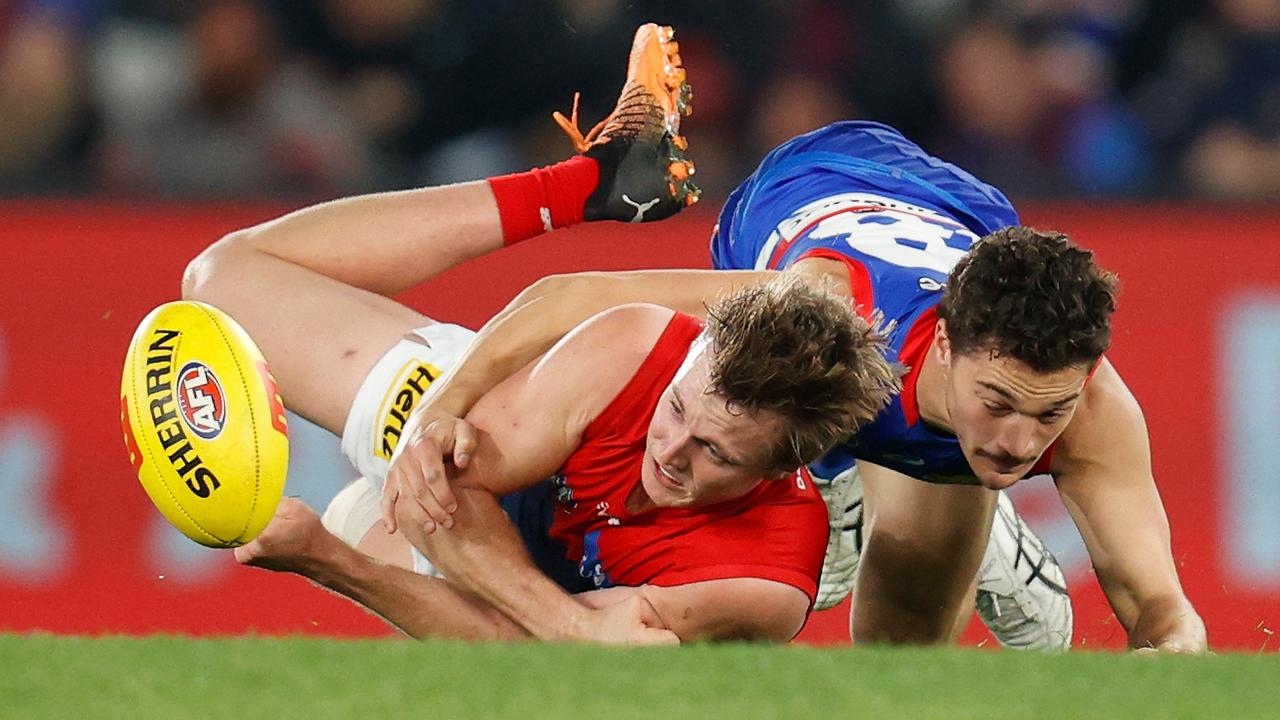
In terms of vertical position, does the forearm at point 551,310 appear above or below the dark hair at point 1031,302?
below

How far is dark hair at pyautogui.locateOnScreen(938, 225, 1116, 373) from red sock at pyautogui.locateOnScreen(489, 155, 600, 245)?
3.87 feet

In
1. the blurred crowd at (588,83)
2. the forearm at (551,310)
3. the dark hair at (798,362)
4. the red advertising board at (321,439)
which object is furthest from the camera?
the blurred crowd at (588,83)

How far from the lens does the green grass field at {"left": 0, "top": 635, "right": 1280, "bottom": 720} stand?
7.02 feet

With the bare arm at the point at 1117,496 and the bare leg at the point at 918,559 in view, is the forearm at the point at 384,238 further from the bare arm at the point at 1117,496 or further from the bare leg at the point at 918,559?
the bare arm at the point at 1117,496

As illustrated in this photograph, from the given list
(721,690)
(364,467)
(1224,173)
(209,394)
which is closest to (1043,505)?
(1224,173)

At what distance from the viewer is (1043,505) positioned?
4.72m

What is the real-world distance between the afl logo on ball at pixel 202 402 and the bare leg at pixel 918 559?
1466 millimetres

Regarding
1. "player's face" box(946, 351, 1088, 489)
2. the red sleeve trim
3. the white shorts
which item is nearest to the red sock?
the white shorts

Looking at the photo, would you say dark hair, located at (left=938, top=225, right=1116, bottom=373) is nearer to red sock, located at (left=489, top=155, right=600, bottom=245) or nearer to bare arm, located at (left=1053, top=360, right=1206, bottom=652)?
bare arm, located at (left=1053, top=360, right=1206, bottom=652)

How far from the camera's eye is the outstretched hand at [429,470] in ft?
9.87

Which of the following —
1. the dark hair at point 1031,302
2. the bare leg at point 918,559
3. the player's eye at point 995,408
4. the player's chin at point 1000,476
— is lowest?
the bare leg at point 918,559

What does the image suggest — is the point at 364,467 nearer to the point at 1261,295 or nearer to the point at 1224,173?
the point at 1261,295

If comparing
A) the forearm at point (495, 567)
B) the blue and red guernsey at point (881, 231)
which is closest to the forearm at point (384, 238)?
the blue and red guernsey at point (881, 231)

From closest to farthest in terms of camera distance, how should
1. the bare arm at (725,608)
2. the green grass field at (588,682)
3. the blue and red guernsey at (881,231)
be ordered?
the green grass field at (588,682), the bare arm at (725,608), the blue and red guernsey at (881,231)
